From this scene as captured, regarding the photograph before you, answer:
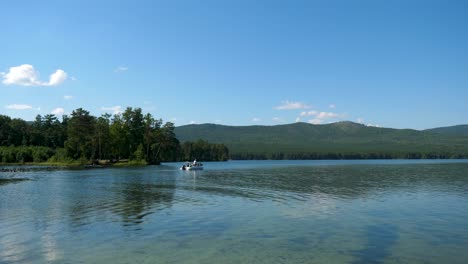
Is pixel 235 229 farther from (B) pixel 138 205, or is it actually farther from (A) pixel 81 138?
(A) pixel 81 138

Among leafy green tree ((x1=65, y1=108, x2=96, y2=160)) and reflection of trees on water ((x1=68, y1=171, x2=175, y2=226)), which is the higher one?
leafy green tree ((x1=65, y1=108, x2=96, y2=160))

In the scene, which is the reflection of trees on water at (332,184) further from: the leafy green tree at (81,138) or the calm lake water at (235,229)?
the leafy green tree at (81,138)

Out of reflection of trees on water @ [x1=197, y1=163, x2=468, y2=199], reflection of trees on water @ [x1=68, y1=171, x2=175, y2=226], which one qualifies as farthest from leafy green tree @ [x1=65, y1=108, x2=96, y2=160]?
reflection of trees on water @ [x1=68, y1=171, x2=175, y2=226]

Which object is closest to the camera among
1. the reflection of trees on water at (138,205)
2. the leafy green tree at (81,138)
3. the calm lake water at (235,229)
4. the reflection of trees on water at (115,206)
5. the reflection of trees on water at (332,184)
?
the calm lake water at (235,229)

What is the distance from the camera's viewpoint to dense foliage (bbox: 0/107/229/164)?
468 feet

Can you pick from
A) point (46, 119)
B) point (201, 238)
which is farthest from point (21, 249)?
point (46, 119)

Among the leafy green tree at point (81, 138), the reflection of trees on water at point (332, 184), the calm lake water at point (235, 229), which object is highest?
the leafy green tree at point (81, 138)

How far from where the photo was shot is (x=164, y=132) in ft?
531

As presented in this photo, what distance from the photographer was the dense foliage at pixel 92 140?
14250cm

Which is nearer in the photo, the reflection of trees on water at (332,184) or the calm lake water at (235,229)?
the calm lake water at (235,229)

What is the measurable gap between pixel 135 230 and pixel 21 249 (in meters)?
6.58

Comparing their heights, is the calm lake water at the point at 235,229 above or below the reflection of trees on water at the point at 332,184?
below

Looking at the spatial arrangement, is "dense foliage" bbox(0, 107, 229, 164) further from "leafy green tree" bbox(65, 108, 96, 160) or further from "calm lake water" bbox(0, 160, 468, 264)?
"calm lake water" bbox(0, 160, 468, 264)

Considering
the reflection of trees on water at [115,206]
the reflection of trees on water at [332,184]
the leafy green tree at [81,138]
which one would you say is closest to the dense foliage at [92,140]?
the leafy green tree at [81,138]
